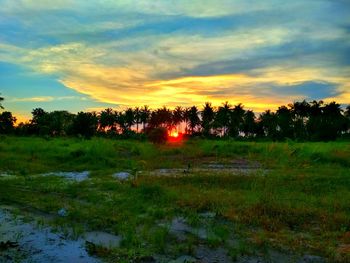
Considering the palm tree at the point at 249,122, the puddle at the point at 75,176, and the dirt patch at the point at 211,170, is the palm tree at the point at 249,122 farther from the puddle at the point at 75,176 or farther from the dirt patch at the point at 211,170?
the puddle at the point at 75,176

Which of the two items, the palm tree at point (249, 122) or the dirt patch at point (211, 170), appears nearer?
the dirt patch at point (211, 170)

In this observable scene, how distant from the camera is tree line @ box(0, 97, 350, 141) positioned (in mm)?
98312

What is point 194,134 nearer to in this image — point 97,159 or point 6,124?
point 6,124

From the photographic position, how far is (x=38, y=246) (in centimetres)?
935

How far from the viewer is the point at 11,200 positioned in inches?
589

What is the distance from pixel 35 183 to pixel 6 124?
9121 centimetres

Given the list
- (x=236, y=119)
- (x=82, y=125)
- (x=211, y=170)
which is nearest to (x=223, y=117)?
(x=236, y=119)

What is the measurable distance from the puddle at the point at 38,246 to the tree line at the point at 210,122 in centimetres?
8383

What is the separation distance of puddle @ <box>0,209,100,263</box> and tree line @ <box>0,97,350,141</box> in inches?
3300

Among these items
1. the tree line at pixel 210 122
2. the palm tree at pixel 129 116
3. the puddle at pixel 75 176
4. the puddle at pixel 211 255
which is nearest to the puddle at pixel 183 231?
the puddle at pixel 211 255

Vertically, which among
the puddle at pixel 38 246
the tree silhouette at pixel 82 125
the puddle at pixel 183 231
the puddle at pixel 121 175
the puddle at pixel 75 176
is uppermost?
the tree silhouette at pixel 82 125

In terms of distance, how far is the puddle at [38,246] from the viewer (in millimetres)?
8523

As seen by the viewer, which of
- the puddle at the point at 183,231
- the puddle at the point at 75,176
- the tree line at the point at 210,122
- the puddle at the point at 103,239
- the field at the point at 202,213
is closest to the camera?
the field at the point at 202,213

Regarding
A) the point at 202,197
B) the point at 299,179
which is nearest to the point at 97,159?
the point at 299,179
